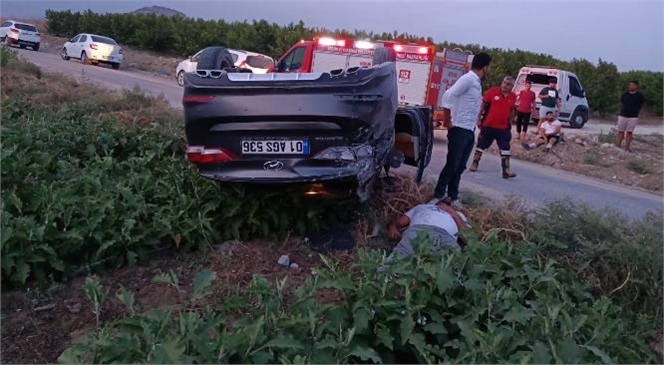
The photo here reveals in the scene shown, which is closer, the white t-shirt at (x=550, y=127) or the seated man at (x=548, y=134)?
the seated man at (x=548, y=134)

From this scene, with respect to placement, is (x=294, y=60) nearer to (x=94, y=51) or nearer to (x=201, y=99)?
(x=201, y=99)

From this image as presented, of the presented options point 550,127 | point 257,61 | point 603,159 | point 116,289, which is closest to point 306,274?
point 116,289

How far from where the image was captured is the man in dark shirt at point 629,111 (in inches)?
661

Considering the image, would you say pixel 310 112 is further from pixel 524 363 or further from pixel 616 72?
pixel 616 72

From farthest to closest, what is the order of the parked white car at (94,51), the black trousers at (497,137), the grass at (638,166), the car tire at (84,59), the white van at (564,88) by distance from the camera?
the car tire at (84,59), the parked white car at (94,51), the white van at (564,88), the grass at (638,166), the black trousers at (497,137)

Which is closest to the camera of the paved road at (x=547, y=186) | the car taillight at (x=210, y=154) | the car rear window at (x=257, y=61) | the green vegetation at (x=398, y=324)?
the green vegetation at (x=398, y=324)

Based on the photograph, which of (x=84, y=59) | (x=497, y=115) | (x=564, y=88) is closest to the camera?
(x=497, y=115)

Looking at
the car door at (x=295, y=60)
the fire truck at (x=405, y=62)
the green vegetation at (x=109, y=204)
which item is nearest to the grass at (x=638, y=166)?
the fire truck at (x=405, y=62)

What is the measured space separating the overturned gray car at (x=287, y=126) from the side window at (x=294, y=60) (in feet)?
36.7

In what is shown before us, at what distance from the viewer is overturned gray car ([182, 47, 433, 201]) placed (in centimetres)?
500

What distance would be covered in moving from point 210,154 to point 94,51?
2901 cm

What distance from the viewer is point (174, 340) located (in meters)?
3.12

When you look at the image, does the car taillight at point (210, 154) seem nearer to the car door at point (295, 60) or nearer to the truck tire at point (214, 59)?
the truck tire at point (214, 59)

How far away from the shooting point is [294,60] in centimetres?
1669
